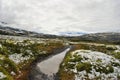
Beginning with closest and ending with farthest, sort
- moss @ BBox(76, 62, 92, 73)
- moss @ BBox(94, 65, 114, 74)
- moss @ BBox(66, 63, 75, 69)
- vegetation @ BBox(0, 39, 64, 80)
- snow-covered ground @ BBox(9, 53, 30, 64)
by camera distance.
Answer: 1. vegetation @ BBox(0, 39, 64, 80)
2. moss @ BBox(94, 65, 114, 74)
3. moss @ BBox(76, 62, 92, 73)
4. moss @ BBox(66, 63, 75, 69)
5. snow-covered ground @ BBox(9, 53, 30, 64)

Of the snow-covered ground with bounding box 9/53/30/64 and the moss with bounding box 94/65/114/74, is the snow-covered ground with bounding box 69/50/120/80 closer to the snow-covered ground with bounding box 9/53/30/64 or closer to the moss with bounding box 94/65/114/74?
the moss with bounding box 94/65/114/74

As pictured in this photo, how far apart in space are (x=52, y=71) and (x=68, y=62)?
20.4 ft

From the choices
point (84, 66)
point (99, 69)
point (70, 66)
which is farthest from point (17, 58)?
point (99, 69)

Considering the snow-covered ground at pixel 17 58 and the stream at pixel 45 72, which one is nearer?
the stream at pixel 45 72

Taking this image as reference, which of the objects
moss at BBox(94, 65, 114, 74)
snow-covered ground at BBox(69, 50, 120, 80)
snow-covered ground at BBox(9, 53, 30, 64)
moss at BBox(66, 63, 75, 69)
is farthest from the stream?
moss at BBox(94, 65, 114, 74)

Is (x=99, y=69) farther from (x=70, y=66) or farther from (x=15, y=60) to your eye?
(x=15, y=60)

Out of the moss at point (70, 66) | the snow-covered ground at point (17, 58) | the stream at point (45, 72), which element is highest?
the snow-covered ground at point (17, 58)

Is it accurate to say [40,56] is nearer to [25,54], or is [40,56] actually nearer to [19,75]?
[25,54]

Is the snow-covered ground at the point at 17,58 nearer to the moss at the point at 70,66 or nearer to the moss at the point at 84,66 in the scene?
the moss at the point at 70,66

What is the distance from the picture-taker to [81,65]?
42.6m

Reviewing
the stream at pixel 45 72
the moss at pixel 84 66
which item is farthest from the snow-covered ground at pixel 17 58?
the moss at pixel 84 66

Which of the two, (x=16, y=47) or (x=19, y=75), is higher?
(x=16, y=47)

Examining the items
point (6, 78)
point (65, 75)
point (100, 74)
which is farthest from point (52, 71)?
point (6, 78)

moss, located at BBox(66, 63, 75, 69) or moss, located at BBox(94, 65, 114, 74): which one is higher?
moss, located at BBox(66, 63, 75, 69)
